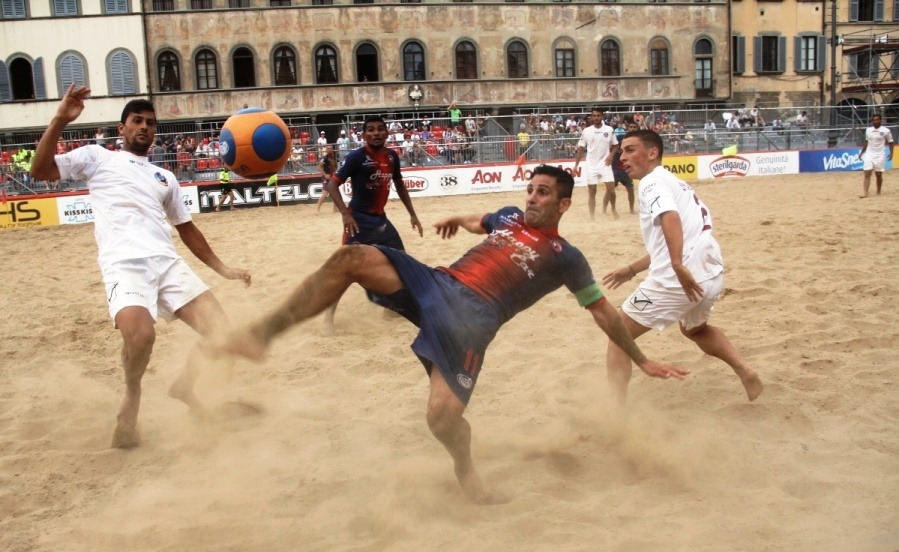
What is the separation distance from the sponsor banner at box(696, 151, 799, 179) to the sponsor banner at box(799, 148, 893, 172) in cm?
26

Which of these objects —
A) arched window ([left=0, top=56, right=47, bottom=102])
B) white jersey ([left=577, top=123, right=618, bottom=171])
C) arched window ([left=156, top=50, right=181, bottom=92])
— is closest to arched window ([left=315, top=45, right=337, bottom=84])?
arched window ([left=156, top=50, right=181, bottom=92])

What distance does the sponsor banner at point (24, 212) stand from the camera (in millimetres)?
17297

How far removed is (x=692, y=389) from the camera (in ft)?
16.7

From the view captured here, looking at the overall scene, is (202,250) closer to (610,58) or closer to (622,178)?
(622,178)

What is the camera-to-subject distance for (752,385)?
4578 millimetres

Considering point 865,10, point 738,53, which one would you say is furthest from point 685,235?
point 865,10

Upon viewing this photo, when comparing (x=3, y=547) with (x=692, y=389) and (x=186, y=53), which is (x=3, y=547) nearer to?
(x=692, y=389)

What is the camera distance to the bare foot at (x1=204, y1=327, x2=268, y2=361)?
12.2ft

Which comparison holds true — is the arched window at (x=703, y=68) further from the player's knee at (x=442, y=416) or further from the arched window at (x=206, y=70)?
the player's knee at (x=442, y=416)

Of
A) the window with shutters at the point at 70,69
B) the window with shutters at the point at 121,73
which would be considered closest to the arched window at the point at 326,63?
the window with shutters at the point at 121,73

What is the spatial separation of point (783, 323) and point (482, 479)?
11.2 feet

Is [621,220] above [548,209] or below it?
below

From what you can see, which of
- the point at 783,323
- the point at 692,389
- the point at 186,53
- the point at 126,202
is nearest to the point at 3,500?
the point at 126,202

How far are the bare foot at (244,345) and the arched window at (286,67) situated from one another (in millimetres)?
33543
